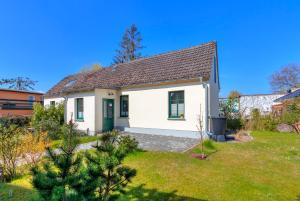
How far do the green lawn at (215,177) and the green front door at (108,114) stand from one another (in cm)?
690

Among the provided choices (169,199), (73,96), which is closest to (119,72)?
(73,96)

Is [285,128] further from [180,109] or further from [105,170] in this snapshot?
[105,170]

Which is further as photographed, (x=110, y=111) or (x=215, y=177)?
(x=110, y=111)

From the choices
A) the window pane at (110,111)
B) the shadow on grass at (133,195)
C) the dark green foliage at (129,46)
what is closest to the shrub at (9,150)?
the shadow on grass at (133,195)

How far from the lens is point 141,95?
13.8 meters

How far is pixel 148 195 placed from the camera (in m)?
4.74

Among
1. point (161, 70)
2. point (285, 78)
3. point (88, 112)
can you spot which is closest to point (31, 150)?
point (88, 112)

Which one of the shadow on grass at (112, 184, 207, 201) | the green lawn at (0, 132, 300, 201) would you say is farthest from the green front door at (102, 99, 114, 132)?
the shadow on grass at (112, 184, 207, 201)

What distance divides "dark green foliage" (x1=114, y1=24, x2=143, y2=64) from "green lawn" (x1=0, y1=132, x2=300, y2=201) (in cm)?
2883

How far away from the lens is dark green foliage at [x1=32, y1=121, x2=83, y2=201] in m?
2.03

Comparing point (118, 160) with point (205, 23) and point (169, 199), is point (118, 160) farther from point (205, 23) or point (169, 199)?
point (205, 23)

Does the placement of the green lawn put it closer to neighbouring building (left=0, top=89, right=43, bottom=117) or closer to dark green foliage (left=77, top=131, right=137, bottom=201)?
dark green foliage (left=77, top=131, right=137, bottom=201)

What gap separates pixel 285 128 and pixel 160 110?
9.55m

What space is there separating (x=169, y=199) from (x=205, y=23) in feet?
55.7
